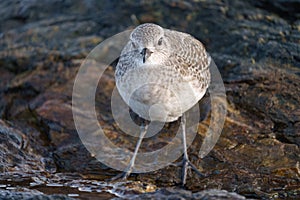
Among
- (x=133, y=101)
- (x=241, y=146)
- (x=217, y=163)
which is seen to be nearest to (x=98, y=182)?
(x=133, y=101)

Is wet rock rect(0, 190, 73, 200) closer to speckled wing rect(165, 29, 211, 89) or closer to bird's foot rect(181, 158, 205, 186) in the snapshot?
bird's foot rect(181, 158, 205, 186)

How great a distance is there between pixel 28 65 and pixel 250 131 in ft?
15.1

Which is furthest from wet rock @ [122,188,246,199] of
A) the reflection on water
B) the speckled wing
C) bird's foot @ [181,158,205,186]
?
the speckled wing

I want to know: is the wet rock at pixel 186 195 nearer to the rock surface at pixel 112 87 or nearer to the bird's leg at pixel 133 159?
the rock surface at pixel 112 87

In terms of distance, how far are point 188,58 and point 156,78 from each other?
836 millimetres

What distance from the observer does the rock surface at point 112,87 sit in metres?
7.11

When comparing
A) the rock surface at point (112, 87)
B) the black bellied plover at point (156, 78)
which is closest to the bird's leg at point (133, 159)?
the black bellied plover at point (156, 78)

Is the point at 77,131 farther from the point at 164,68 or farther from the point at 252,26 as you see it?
Result: the point at 252,26

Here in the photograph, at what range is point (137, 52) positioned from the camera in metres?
7.24

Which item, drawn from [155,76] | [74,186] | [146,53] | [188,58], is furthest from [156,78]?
[74,186]

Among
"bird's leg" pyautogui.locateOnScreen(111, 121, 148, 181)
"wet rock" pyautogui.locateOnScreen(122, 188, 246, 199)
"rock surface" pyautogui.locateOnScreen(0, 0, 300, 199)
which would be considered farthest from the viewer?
"bird's leg" pyautogui.locateOnScreen(111, 121, 148, 181)

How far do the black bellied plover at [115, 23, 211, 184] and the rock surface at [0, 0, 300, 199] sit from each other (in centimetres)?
62

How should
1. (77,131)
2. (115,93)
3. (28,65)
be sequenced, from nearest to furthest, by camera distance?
(77,131)
(115,93)
(28,65)

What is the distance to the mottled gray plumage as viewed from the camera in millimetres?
7137
